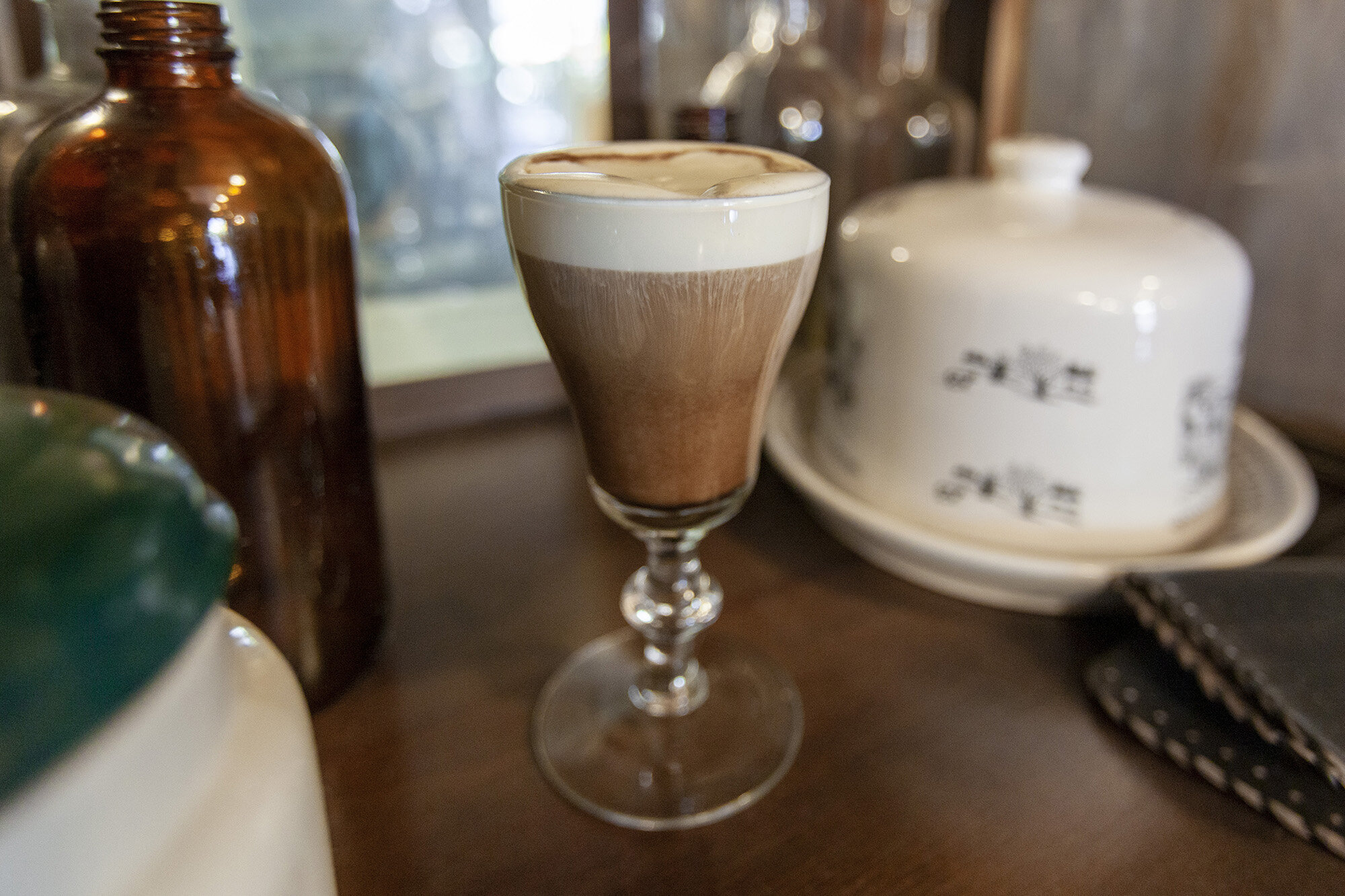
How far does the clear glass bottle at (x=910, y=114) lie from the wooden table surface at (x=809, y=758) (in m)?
0.39

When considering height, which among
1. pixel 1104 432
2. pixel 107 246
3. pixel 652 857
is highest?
pixel 107 246

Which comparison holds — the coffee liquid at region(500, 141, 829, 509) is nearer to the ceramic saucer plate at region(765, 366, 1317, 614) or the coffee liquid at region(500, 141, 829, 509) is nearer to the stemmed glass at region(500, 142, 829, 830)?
the stemmed glass at region(500, 142, 829, 830)

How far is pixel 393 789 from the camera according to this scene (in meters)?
0.39

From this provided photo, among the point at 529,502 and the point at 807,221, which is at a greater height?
the point at 807,221

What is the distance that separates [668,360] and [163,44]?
22cm

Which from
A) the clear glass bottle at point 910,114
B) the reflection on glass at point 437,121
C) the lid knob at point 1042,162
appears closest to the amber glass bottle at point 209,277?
the reflection on glass at point 437,121

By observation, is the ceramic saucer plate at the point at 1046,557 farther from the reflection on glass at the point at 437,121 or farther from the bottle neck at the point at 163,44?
the bottle neck at the point at 163,44

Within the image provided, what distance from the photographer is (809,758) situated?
0.42 metres

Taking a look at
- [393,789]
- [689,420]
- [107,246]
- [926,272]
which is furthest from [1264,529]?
[107,246]

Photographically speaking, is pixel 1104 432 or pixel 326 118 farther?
pixel 326 118

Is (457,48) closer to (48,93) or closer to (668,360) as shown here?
(48,93)

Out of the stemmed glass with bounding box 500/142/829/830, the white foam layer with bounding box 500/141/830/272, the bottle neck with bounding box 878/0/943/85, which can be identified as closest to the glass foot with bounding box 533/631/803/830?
the stemmed glass with bounding box 500/142/829/830

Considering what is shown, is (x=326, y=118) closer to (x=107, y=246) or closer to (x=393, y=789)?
(x=107, y=246)

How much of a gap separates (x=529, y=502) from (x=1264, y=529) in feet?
1.45
